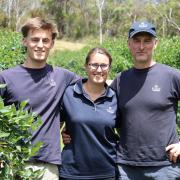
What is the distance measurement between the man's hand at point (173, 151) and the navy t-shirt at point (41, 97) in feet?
2.80

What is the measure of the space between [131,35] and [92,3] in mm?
64820

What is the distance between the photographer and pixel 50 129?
372 cm

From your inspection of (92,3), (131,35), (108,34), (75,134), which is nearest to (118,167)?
(75,134)

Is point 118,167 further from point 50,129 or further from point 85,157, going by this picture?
point 50,129

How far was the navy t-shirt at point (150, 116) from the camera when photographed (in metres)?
3.76

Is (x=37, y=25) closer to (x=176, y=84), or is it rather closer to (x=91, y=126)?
(x=91, y=126)

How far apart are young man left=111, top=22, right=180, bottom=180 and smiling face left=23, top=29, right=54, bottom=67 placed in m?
0.70

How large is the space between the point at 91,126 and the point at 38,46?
746 mm

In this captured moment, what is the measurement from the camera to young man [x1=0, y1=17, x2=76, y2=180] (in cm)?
368

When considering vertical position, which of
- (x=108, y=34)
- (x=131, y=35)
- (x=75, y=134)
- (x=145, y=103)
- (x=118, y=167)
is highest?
(x=131, y=35)

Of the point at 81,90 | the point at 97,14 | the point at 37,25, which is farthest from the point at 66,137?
the point at 97,14

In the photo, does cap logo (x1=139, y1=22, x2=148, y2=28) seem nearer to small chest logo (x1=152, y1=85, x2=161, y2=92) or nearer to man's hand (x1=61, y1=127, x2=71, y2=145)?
small chest logo (x1=152, y1=85, x2=161, y2=92)

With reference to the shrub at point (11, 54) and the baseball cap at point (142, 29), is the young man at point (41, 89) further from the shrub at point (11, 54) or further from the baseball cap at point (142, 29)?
the shrub at point (11, 54)

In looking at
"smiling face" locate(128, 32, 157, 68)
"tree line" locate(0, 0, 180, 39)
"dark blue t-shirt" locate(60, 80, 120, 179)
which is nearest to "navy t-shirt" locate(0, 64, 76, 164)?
"dark blue t-shirt" locate(60, 80, 120, 179)
